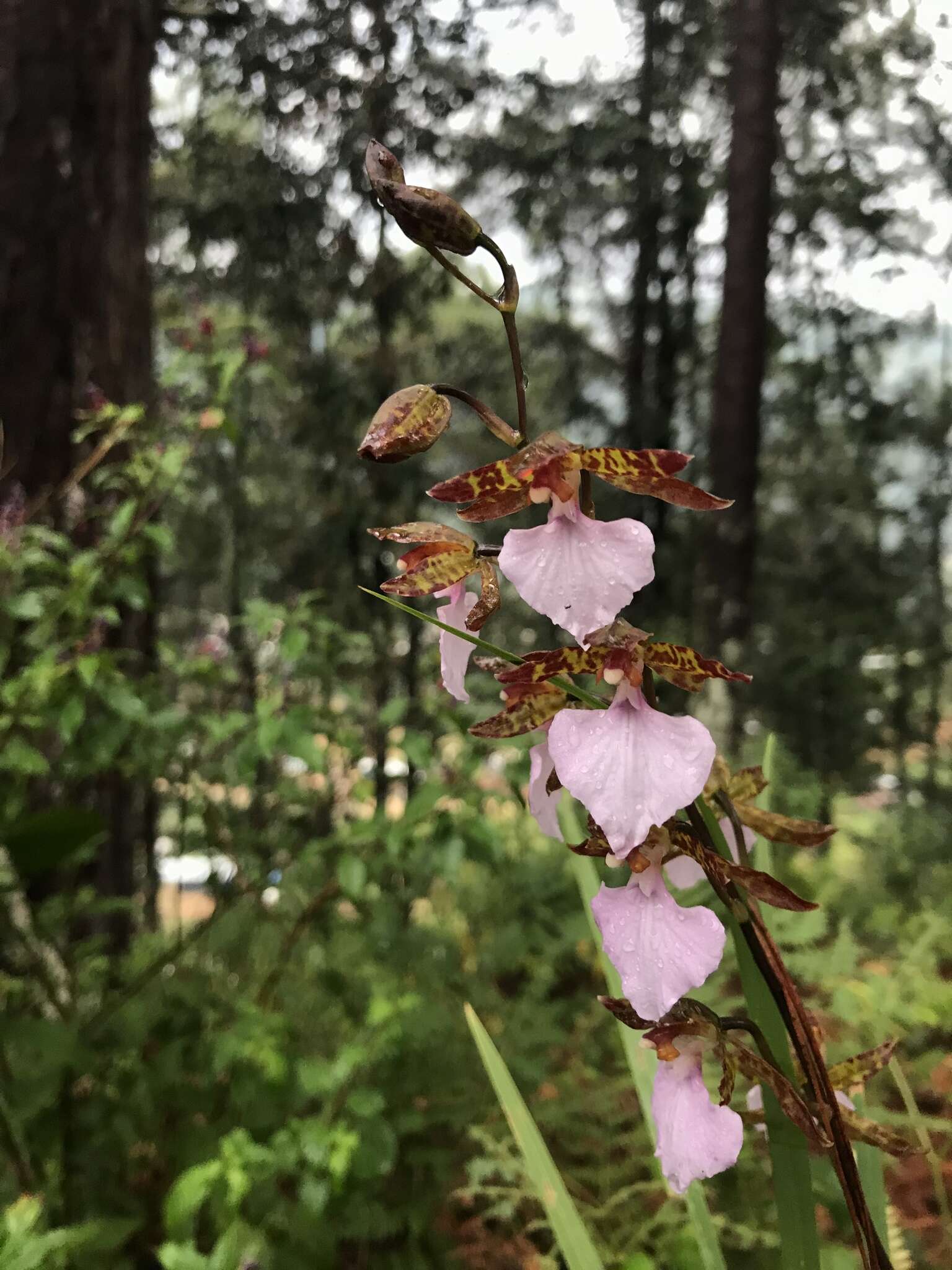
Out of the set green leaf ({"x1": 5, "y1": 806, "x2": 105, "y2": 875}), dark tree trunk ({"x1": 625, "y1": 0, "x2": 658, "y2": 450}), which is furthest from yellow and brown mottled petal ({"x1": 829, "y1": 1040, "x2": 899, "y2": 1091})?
dark tree trunk ({"x1": 625, "y1": 0, "x2": 658, "y2": 450})

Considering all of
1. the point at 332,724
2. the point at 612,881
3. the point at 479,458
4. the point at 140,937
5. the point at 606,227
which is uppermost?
the point at 606,227

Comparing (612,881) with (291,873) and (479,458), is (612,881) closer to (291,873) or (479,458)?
(291,873)

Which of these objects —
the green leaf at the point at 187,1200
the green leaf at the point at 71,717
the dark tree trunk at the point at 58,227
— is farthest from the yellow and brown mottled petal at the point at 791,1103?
the dark tree trunk at the point at 58,227

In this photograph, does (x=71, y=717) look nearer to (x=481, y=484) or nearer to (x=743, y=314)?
(x=481, y=484)

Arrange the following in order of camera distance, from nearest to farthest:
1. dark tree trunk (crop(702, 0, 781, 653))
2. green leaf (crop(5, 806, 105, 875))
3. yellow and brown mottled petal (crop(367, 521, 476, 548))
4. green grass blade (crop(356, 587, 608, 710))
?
1. green grass blade (crop(356, 587, 608, 710))
2. yellow and brown mottled petal (crop(367, 521, 476, 548))
3. green leaf (crop(5, 806, 105, 875))
4. dark tree trunk (crop(702, 0, 781, 653))

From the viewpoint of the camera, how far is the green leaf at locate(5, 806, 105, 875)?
139cm

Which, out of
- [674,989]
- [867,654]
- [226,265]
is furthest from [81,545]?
[867,654]

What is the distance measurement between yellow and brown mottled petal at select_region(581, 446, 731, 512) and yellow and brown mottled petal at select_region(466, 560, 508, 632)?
0.42 ft

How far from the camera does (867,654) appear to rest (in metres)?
4.73

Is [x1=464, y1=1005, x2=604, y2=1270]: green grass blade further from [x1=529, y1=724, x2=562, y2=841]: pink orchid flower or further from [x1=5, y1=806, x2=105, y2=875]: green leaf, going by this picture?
[x1=5, y1=806, x2=105, y2=875]: green leaf

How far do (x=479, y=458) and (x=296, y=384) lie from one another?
5.14ft

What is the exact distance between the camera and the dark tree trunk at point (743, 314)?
388cm

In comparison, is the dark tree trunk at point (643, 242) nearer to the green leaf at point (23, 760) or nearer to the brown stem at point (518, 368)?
the green leaf at point (23, 760)

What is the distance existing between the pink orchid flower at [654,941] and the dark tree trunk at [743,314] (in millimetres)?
3486
